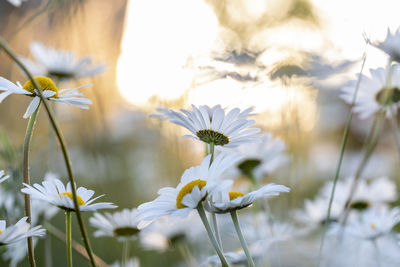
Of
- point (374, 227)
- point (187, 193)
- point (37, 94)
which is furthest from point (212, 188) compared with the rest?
point (374, 227)

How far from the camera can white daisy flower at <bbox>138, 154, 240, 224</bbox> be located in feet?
0.86

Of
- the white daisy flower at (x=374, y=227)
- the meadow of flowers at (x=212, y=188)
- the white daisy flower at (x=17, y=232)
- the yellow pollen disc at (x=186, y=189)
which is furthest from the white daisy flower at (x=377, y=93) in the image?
the white daisy flower at (x=17, y=232)

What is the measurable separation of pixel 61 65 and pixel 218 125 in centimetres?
60

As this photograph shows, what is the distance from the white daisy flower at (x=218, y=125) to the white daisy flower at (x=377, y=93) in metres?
0.16

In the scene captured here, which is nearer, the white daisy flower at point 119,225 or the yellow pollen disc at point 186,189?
the yellow pollen disc at point 186,189

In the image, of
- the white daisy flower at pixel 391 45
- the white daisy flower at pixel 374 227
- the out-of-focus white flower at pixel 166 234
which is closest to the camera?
the white daisy flower at pixel 391 45

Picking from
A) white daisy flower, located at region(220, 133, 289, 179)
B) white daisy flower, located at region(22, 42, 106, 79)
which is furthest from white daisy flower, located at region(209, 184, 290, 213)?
white daisy flower, located at region(22, 42, 106, 79)

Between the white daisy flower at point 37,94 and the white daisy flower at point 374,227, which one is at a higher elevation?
the white daisy flower at point 37,94

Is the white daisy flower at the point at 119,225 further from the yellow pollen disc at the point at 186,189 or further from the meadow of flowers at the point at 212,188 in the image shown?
the yellow pollen disc at the point at 186,189

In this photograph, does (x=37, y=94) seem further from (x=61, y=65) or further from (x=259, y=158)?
(x=61, y=65)

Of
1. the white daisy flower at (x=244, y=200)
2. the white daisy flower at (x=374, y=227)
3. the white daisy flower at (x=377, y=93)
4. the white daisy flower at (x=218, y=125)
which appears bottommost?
the white daisy flower at (x=374, y=227)

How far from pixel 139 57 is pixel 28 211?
1.95ft

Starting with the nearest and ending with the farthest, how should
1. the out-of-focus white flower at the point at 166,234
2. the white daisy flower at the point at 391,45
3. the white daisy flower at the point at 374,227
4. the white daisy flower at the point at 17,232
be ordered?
the white daisy flower at the point at 17,232 < the white daisy flower at the point at 391,45 < the white daisy flower at the point at 374,227 < the out-of-focus white flower at the point at 166,234

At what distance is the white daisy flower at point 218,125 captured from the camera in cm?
31
